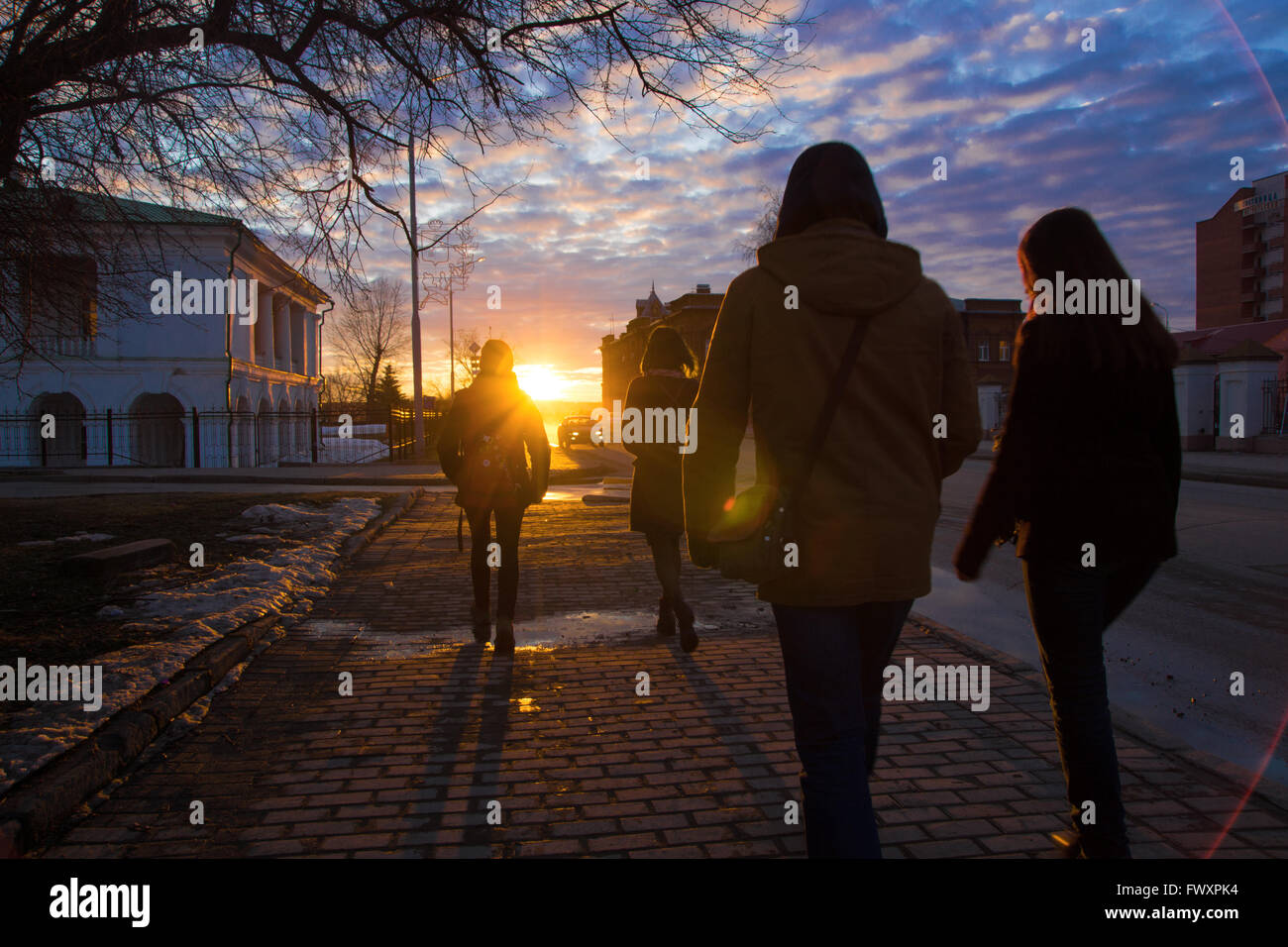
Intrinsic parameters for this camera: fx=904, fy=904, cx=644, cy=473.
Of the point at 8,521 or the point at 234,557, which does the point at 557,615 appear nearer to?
the point at 234,557

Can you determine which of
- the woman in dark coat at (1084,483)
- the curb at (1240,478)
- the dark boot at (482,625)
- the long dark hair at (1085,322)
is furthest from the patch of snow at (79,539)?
the curb at (1240,478)

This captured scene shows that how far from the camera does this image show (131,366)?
31.3 m

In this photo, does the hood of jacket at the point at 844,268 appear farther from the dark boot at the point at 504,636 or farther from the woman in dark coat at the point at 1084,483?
the dark boot at the point at 504,636

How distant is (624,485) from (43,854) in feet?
58.5

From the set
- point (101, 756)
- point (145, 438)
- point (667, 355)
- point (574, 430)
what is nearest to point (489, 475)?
point (667, 355)

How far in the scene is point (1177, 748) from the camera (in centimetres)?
392

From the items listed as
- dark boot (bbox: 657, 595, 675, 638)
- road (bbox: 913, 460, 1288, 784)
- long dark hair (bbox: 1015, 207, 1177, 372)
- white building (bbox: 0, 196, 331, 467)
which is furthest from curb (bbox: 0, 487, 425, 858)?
white building (bbox: 0, 196, 331, 467)

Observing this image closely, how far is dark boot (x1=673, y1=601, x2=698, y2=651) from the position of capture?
578 cm

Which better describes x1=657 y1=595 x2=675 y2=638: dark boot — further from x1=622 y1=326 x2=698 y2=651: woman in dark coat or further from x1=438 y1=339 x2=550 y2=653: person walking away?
x1=438 y1=339 x2=550 y2=653: person walking away

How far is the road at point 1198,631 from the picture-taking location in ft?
14.8

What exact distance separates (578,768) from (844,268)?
2.50 meters

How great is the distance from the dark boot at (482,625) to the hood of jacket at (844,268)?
430cm
